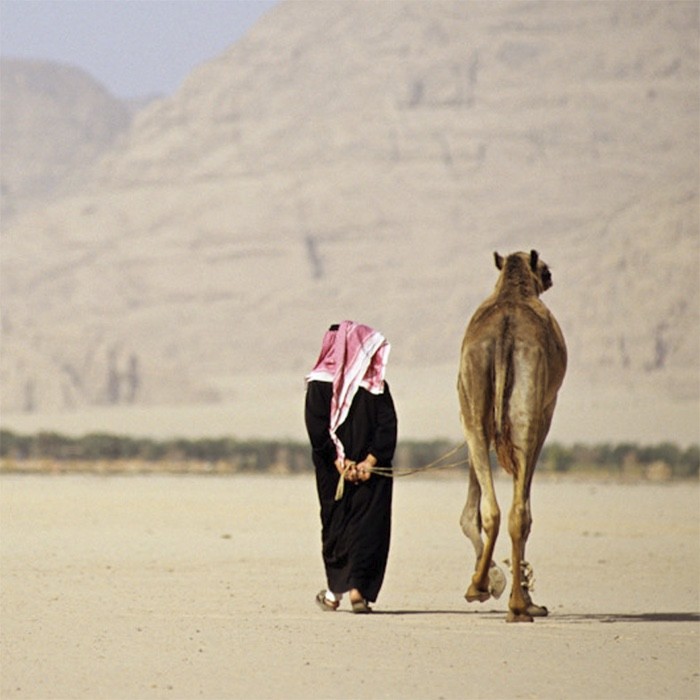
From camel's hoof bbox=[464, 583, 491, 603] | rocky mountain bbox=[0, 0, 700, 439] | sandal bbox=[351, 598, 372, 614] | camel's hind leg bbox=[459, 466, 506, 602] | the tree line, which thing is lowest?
the tree line

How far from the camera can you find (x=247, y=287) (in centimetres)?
13312

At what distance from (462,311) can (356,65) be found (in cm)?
4995

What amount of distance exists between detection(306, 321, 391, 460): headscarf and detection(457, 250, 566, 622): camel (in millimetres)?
527

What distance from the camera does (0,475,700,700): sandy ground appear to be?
8.82 m

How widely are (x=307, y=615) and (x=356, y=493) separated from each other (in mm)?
796

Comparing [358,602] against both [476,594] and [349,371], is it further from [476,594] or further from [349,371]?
[349,371]

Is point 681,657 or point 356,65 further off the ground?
point 356,65

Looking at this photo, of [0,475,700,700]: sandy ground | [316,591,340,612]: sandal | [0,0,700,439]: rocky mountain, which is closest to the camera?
[0,475,700,700]: sandy ground

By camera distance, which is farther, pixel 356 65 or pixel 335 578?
pixel 356 65

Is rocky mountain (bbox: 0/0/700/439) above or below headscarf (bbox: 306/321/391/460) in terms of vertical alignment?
above

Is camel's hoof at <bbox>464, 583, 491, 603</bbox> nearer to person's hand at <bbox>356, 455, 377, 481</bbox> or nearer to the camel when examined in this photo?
the camel

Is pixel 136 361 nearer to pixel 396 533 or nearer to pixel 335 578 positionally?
pixel 396 533

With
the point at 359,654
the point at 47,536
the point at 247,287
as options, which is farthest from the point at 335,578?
the point at 247,287

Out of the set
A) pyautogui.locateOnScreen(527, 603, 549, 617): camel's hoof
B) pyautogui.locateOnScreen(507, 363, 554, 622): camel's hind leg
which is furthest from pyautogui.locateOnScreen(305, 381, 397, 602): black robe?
pyautogui.locateOnScreen(527, 603, 549, 617): camel's hoof
